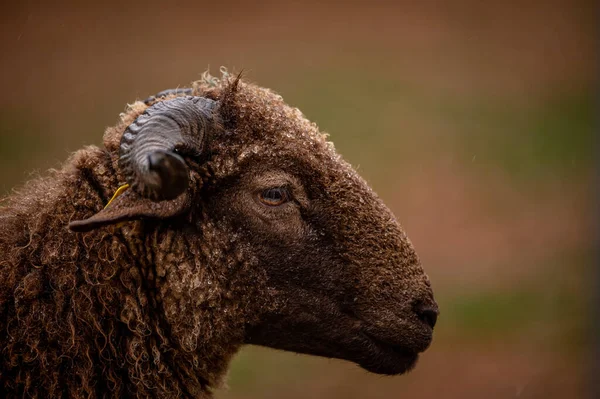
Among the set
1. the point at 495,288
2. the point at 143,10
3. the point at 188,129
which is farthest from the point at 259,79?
the point at 188,129

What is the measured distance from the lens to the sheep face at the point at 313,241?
140 inches

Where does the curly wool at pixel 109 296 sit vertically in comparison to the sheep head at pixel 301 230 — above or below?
below

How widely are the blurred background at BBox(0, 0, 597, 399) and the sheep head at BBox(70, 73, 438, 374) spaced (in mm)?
4768

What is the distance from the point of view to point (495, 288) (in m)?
11.4

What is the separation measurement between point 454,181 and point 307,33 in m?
8.58

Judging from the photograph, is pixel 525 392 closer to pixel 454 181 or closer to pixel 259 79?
pixel 454 181

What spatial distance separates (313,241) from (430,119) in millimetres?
14852

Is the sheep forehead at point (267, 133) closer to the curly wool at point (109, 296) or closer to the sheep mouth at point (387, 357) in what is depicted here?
the curly wool at point (109, 296)

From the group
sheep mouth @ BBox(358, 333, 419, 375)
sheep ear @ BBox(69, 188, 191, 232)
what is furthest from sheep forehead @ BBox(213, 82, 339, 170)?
sheep mouth @ BBox(358, 333, 419, 375)

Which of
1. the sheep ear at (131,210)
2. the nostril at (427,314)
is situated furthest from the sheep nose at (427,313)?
the sheep ear at (131,210)

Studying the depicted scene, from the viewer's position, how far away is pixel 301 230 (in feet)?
11.8

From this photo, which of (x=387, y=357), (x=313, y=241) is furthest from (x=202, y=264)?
(x=387, y=357)

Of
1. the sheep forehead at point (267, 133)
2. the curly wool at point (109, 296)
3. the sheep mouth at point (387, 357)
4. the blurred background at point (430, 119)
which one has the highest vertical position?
the blurred background at point (430, 119)

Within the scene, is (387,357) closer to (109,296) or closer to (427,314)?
(427,314)
